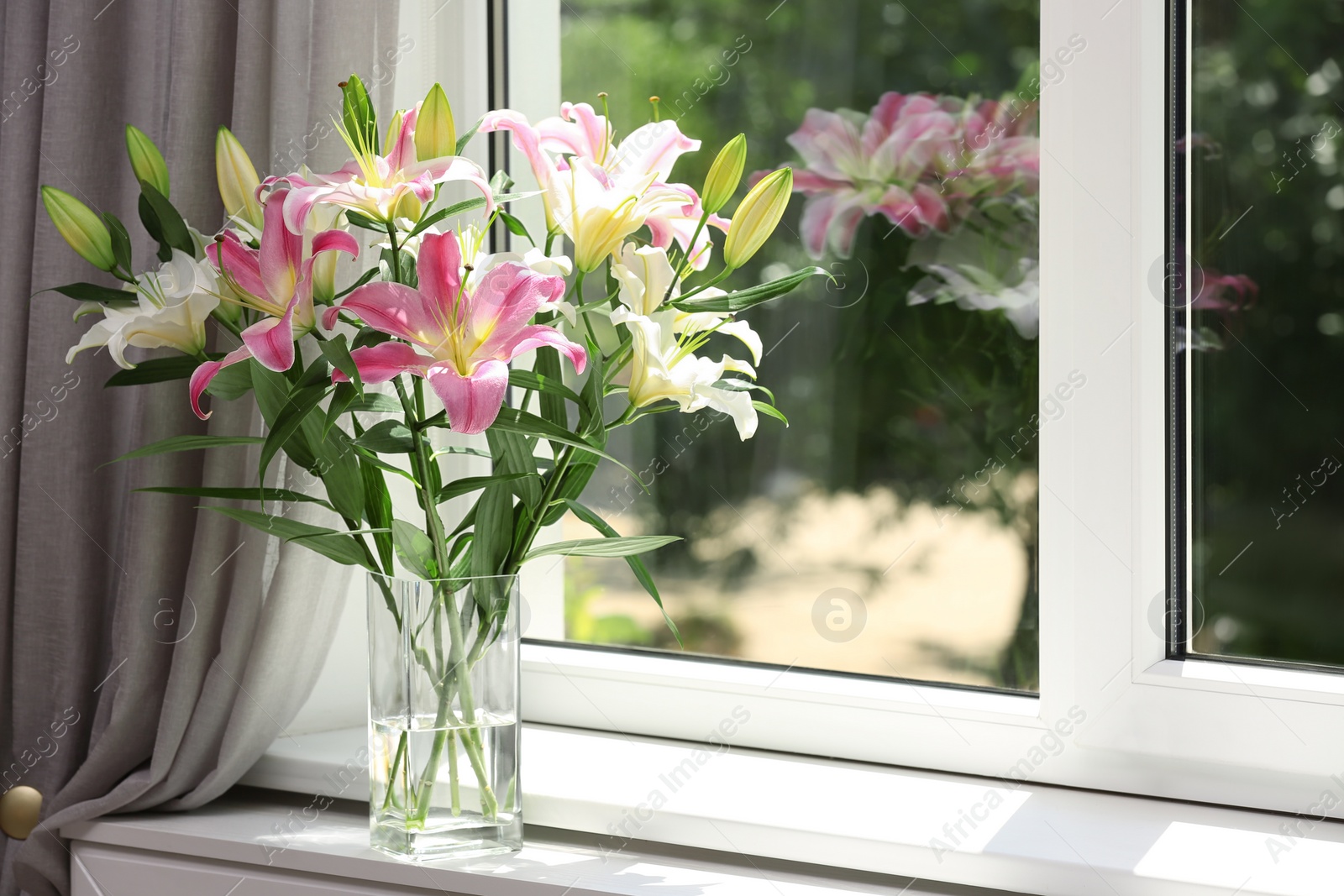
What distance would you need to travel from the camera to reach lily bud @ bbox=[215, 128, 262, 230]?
867 millimetres

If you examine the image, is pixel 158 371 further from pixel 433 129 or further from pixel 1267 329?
pixel 1267 329

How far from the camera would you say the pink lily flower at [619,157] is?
850 millimetres

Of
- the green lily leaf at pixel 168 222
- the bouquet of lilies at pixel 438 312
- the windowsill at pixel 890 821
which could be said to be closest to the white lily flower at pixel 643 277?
the bouquet of lilies at pixel 438 312

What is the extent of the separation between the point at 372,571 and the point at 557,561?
341 mm

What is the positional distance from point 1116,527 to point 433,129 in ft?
2.23

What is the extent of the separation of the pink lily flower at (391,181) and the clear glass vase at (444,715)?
0.31 m

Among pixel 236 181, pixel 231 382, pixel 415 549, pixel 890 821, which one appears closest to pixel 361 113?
pixel 236 181

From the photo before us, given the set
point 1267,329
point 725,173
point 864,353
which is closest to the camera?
point 725,173

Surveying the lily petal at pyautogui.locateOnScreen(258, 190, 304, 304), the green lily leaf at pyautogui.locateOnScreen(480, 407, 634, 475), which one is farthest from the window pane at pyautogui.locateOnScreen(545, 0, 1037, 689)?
the lily petal at pyautogui.locateOnScreen(258, 190, 304, 304)

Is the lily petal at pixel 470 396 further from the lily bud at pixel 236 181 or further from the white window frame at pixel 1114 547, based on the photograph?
the white window frame at pixel 1114 547

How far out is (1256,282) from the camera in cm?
100

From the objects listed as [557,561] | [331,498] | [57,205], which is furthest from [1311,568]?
[57,205]

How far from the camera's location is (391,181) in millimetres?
811

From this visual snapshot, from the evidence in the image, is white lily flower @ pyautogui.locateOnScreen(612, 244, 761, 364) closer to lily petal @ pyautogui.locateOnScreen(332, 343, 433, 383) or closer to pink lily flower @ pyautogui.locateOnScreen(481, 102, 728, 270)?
pink lily flower @ pyautogui.locateOnScreen(481, 102, 728, 270)
